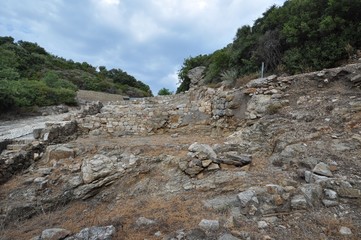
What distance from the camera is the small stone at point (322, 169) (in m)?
3.92

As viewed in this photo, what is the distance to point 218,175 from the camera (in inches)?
180

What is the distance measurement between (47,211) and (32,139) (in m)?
3.18

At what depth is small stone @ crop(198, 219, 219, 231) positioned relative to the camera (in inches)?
123

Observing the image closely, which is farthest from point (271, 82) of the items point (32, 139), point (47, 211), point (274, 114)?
point (32, 139)

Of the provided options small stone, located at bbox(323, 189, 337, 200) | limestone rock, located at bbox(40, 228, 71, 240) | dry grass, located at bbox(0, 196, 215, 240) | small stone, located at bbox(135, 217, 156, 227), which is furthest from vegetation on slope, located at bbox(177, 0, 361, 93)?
limestone rock, located at bbox(40, 228, 71, 240)

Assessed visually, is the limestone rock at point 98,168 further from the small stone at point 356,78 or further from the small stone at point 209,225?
the small stone at point 356,78

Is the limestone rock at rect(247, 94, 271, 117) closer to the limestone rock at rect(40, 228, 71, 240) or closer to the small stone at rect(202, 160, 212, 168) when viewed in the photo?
the small stone at rect(202, 160, 212, 168)

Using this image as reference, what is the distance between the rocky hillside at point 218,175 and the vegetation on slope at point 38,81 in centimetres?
547

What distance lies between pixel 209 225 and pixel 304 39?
9.03 meters

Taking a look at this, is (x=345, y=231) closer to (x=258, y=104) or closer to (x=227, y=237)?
(x=227, y=237)

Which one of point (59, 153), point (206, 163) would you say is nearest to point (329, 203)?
point (206, 163)

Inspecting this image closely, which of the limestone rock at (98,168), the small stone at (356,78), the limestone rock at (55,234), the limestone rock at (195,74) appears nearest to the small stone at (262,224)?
the limestone rock at (55,234)

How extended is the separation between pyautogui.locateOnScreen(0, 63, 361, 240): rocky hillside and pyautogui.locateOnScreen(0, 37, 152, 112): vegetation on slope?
5.47 metres

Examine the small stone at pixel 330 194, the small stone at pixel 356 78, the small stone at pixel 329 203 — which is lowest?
the small stone at pixel 329 203
